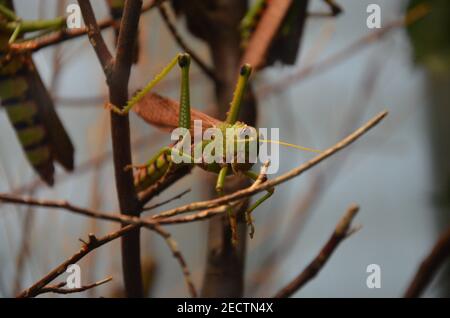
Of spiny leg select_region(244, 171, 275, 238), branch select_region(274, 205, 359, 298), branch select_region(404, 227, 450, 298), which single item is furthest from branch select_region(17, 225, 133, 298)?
branch select_region(404, 227, 450, 298)

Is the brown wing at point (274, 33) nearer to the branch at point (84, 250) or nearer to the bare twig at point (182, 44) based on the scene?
the bare twig at point (182, 44)

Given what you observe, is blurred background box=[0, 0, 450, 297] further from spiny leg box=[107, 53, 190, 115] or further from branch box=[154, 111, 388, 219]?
branch box=[154, 111, 388, 219]

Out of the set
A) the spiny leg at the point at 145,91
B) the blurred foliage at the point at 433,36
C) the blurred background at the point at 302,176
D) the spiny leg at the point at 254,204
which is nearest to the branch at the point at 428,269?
the blurred background at the point at 302,176

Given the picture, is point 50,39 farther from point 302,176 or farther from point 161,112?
point 302,176

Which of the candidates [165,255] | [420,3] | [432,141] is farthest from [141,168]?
[432,141]

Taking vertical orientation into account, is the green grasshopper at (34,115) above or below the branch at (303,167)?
above

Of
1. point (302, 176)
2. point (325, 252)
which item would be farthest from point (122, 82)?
point (302, 176)

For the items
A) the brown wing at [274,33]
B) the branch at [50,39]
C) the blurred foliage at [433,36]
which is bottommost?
the branch at [50,39]
